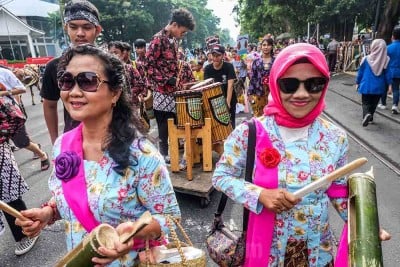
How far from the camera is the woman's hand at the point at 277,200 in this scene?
1.41 metres

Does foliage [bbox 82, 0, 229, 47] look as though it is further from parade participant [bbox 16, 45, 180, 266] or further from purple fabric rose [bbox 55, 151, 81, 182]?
purple fabric rose [bbox 55, 151, 81, 182]

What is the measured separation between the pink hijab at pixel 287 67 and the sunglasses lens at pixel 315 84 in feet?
0.09

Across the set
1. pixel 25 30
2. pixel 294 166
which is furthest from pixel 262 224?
pixel 25 30

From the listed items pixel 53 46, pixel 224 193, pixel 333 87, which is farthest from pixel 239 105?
pixel 53 46

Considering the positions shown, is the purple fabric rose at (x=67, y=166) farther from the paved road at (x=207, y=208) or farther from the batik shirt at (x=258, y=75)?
the batik shirt at (x=258, y=75)

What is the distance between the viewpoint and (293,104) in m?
1.59

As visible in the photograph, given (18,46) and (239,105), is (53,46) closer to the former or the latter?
(18,46)

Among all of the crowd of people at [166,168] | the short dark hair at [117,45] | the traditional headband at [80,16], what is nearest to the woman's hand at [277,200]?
the crowd of people at [166,168]

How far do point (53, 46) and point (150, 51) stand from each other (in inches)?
1774

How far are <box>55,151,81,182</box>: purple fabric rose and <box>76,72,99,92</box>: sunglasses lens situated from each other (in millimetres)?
299

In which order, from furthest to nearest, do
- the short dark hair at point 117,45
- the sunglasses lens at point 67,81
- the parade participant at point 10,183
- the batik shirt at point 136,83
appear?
1. the short dark hair at point 117,45
2. the batik shirt at point 136,83
3. the parade participant at point 10,183
4. the sunglasses lens at point 67,81

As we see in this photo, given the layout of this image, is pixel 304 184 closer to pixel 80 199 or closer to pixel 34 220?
pixel 80 199

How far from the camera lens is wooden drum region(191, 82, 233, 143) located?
422 cm

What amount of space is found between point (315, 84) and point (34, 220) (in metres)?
1.41
